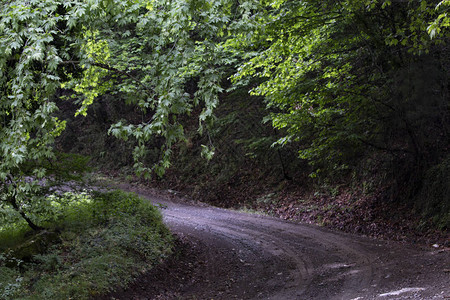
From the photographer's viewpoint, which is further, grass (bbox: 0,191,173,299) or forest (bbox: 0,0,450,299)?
grass (bbox: 0,191,173,299)

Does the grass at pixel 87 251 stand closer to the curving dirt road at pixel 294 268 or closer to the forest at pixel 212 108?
the forest at pixel 212 108

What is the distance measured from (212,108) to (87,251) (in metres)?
4.82

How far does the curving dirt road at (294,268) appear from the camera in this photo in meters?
6.52

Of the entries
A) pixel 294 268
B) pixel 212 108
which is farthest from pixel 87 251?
pixel 212 108

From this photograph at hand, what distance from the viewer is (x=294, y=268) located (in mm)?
8320

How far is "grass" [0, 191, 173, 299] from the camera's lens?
21.8 feet

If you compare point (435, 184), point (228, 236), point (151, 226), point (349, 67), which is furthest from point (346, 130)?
point (151, 226)

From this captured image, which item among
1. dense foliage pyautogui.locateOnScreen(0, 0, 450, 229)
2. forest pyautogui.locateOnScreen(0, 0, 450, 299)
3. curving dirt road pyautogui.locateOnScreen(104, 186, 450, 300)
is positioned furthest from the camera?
dense foliage pyautogui.locateOnScreen(0, 0, 450, 229)

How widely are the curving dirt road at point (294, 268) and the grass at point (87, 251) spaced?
57 cm

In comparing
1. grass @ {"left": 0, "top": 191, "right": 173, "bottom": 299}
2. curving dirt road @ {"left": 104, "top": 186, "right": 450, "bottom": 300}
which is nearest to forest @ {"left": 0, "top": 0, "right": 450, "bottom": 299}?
grass @ {"left": 0, "top": 191, "right": 173, "bottom": 299}

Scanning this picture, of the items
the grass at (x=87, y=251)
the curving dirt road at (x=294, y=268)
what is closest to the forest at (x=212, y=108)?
the grass at (x=87, y=251)

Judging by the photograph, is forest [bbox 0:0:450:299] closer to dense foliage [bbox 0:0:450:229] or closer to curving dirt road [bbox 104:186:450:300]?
dense foliage [bbox 0:0:450:229]

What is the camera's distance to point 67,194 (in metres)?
8.81

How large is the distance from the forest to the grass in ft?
0.13
